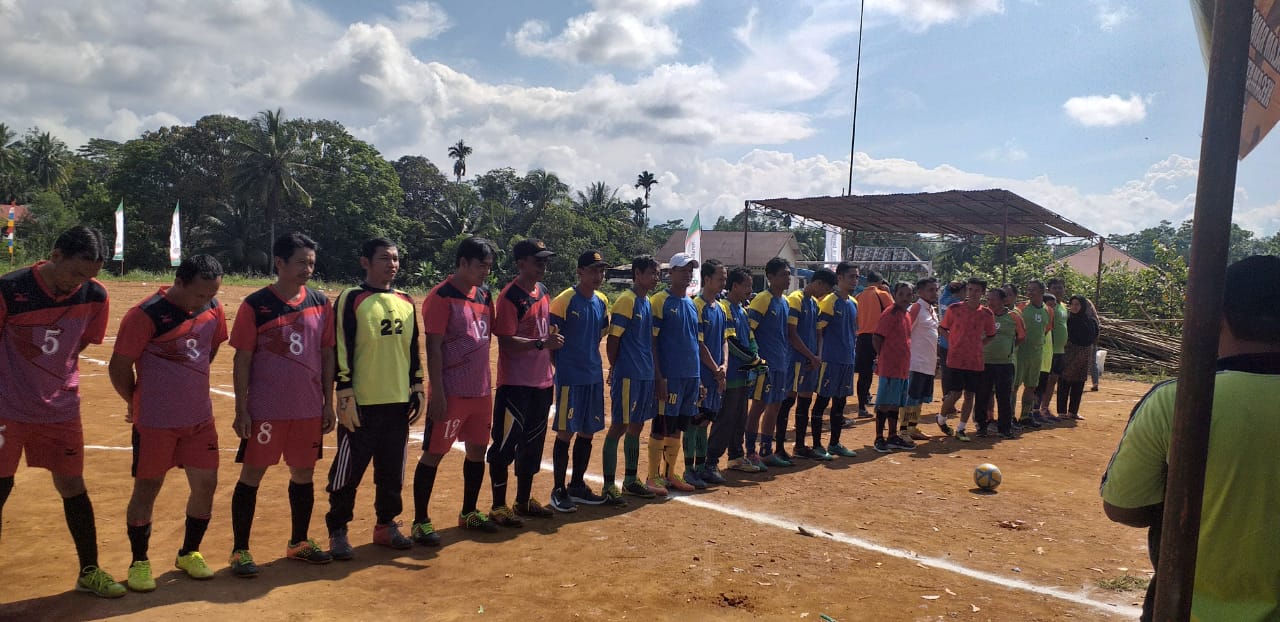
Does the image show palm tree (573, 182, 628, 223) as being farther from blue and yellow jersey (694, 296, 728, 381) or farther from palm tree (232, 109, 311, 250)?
blue and yellow jersey (694, 296, 728, 381)

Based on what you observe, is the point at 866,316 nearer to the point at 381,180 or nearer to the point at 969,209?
the point at 969,209

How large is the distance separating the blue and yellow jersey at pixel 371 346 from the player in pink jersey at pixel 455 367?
0.78 ft

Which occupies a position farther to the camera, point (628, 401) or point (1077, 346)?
point (1077, 346)

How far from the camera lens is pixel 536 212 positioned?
178ft

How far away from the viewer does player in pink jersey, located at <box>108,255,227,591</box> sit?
4.15 meters

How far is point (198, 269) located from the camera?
167 inches

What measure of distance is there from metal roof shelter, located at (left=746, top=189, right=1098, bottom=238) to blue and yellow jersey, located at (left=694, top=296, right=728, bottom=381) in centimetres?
1166

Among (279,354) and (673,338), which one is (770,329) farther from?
(279,354)

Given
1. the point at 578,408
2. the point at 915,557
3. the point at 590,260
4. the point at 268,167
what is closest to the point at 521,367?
the point at 578,408

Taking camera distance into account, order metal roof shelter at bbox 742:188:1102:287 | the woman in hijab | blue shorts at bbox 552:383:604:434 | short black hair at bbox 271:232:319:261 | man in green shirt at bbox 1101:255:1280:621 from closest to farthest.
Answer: man in green shirt at bbox 1101:255:1280:621 < short black hair at bbox 271:232:319:261 < blue shorts at bbox 552:383:604:434 < the woman in hijab < metal roof shelter at bbox 742:188:1102:287

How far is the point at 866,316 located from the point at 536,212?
4533 centimetres

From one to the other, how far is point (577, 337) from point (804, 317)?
315 cm

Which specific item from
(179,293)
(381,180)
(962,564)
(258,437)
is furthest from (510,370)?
(381,180)

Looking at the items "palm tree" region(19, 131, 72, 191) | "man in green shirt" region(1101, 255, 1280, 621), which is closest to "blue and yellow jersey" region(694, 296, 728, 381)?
"man in green shirt" region(1101, 255, 1280, 621)
